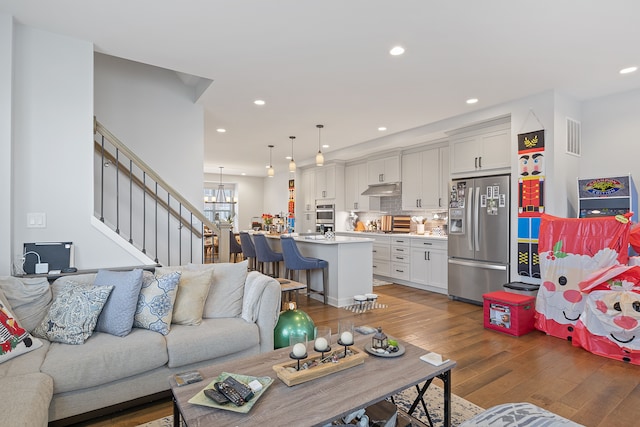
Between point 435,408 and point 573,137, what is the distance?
3.96 metres

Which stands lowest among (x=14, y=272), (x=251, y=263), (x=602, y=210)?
(x=251, y=263)

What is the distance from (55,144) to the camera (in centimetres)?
291

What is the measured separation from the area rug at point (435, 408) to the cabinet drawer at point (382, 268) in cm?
406

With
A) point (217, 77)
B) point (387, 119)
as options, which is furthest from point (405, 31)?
point (387, 119)

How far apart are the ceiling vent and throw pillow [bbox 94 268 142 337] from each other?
16.4 ft

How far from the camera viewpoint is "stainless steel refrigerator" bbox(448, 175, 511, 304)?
4535mm

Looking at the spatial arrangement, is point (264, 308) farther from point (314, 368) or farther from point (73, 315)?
point (73, 315)

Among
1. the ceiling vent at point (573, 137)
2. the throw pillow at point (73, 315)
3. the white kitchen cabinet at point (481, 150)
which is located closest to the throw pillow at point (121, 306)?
the throw pillow at point (73, 315)

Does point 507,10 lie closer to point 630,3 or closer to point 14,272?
point 630,3

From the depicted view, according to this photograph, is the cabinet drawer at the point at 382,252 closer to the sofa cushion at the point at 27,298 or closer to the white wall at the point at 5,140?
the sofa cushion at the point at 27,298

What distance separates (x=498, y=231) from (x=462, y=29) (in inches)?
111

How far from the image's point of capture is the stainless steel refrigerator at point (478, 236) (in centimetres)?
454

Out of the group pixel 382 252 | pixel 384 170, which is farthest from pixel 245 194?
pixel 382 252

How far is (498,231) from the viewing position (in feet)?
15.0
